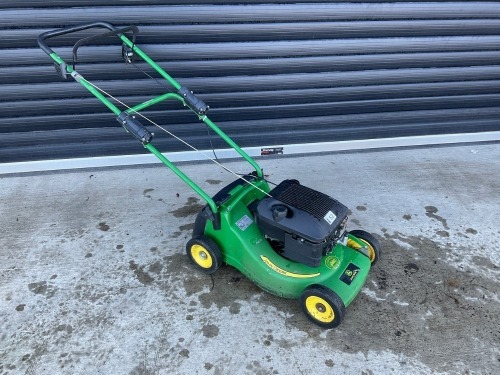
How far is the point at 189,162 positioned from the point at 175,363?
7.80ft

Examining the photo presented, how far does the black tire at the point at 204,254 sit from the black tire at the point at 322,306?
65 cm

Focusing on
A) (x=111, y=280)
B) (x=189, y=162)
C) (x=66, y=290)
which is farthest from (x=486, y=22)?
(x=66, y=290)

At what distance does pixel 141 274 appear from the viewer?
2.96 meters

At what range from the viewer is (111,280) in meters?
2.92

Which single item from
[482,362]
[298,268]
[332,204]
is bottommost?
[482,362]

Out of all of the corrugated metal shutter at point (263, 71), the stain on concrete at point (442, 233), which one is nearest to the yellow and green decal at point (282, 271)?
the stain on concrete at point (442, 233)

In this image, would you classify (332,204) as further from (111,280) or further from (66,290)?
(66,290)

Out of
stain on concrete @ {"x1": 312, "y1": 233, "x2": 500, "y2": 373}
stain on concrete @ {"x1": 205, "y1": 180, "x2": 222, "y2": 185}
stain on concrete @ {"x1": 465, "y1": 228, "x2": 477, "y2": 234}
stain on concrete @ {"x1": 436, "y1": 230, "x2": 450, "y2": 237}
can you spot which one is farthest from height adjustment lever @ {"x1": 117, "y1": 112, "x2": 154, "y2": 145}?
stain on concrete @ {"x1": 465, "y1": 228, "x2": 477, "y2": 234}

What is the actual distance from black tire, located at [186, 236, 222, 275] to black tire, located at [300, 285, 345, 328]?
645 millimetres

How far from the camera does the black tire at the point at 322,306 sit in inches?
94.7

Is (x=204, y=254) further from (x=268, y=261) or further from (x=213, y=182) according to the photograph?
(x=213, y=182)

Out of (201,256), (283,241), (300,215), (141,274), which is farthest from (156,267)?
(300,215)

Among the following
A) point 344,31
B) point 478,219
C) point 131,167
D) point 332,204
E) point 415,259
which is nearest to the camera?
point 332,204

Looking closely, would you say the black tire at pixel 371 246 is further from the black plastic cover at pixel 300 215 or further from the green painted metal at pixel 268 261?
the black plastic cover at pixel 300 215
